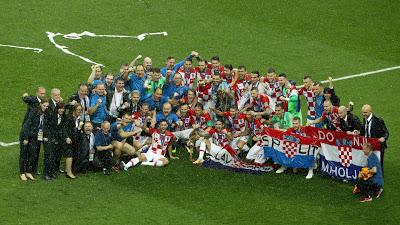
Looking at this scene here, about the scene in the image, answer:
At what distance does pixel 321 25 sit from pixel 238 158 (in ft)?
31.7

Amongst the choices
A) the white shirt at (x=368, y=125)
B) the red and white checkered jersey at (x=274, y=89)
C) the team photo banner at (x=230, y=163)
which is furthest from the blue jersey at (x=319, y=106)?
the white shirt at (x=368, y=125)

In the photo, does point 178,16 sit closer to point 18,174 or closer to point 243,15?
point 243,15

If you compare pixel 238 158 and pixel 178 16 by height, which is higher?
pixel 178 16

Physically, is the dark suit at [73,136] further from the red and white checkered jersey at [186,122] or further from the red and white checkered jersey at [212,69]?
the red and white checkered jersey at [212,69]

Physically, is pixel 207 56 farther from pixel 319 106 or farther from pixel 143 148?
pixel 143 148

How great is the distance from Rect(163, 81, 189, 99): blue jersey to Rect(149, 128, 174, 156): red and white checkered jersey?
1.22m

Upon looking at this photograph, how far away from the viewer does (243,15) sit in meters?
32.3

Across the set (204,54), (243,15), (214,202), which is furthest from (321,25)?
(214,202)

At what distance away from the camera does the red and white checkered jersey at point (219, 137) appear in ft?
77.6

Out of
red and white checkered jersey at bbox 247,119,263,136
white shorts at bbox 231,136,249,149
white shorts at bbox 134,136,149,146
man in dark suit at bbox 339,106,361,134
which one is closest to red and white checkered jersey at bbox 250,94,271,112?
red and white checkered jersey at bbox 247,119,263,136

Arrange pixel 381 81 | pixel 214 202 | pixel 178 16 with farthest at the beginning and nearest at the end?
pixel 178 16
pixel 381 81
pixel 214 202

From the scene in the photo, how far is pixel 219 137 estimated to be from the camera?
77.7 ft

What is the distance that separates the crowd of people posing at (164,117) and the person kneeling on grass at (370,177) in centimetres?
51

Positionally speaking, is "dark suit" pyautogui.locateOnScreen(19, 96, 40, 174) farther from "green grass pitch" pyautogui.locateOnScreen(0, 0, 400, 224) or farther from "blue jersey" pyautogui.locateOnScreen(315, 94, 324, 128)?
"blue jersey" pyautogui.locateOnScreen(315, 94, 324, 128)
